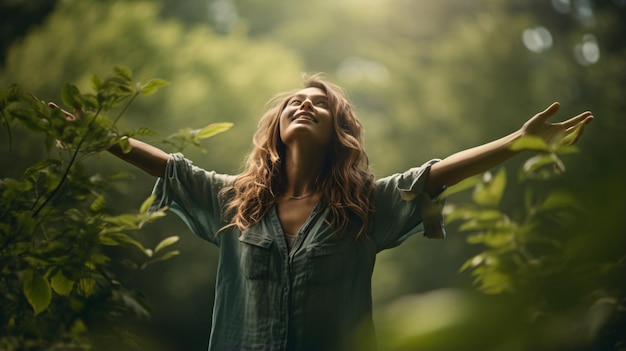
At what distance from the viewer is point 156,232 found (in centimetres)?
284

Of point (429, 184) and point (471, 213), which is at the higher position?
point (429, 184)

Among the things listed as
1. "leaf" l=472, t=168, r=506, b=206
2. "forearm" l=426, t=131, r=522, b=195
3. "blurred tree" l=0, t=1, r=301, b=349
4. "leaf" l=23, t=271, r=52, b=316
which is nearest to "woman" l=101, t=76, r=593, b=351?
"forearm" l=426, t=131, r=522, b=195

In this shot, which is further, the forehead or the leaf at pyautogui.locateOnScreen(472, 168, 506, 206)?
the forehead

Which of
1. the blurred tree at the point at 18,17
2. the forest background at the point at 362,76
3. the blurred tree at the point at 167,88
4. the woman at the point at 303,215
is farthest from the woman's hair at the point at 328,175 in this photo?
the blurred tree at the point at 18,17

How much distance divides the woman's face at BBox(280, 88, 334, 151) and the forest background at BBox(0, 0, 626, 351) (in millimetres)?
1150

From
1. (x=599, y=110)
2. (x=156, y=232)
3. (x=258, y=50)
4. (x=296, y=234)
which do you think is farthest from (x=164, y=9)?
(x=296, y=234)

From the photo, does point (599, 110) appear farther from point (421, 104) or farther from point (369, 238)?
point (369, 238)

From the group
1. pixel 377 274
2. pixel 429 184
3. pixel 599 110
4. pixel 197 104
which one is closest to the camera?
pixel 429 184

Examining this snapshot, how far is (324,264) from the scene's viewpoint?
0.95m

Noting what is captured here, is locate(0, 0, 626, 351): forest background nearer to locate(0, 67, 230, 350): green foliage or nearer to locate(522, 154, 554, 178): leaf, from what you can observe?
locate(0, 67, 230, 350): green foliage

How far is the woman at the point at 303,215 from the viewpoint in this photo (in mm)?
942

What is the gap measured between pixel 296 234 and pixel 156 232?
1.98 m

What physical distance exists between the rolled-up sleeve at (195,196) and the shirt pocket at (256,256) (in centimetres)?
10

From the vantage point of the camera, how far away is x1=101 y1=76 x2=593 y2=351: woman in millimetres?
942
